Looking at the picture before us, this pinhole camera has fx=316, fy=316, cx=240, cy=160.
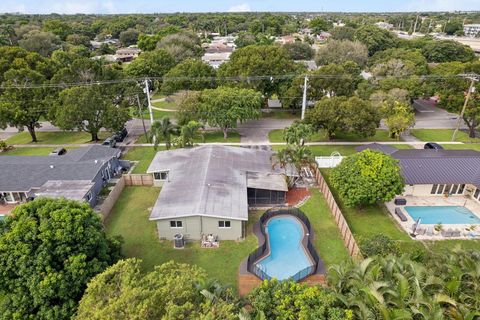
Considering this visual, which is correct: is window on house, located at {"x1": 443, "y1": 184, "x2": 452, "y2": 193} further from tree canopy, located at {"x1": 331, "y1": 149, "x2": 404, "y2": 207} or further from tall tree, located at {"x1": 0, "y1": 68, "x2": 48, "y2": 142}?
tall tree, located at {"x1": 0, "y1": 68, "x2": 48, "y2": 142}

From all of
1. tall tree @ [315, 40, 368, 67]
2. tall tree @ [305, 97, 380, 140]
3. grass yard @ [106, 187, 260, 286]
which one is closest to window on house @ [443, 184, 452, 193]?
tall tree @ [305, 97, 380, 140]

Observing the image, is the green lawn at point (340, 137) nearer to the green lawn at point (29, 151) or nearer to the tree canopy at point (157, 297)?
the green lawn at point (29, 151)

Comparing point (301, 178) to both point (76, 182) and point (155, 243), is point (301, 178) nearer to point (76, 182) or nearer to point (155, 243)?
point (155, 243)

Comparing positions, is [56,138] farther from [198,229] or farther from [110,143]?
[198,229]

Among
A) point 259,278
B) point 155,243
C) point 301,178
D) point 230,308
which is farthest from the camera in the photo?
point 301,178

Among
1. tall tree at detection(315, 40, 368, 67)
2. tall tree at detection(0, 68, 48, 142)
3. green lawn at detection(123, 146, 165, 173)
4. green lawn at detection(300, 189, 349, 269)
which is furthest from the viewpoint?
tall tree at detection(315, 40, 368, 67)

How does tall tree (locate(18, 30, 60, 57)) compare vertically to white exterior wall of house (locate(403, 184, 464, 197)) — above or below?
above

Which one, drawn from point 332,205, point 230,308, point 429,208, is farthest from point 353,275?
point 429,208
